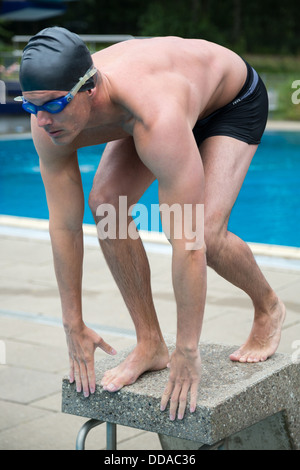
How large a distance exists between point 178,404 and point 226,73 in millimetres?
1292

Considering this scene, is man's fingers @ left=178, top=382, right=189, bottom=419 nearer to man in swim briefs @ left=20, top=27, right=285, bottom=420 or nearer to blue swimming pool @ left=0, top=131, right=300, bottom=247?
man in swim briefs @ left=20, top=27, right=285, bottom=420

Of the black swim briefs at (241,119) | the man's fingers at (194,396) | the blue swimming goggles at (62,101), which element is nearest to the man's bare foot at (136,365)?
the man's fingers at (194,396)

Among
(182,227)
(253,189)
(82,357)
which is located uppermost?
(182,227)

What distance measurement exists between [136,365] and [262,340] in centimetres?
60

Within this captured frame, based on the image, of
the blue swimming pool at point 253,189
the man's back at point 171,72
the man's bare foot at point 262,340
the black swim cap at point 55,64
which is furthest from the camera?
the blue swimming pool at point 253,189

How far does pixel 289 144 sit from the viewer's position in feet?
54.1

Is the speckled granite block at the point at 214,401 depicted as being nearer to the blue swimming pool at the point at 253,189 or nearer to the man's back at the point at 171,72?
the man's back at the point at 171,72

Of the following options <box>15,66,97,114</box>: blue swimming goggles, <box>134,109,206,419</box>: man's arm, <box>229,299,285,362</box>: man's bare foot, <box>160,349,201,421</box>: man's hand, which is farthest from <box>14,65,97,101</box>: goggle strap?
<box>229,299,285,362</box>: man's bare foot

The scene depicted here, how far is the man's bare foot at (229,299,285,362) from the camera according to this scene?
11.1ft

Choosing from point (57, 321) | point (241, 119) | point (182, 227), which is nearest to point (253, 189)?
point (57, 321)

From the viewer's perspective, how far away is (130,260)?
10.6 feet

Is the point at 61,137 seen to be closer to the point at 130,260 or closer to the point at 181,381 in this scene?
the point at 130,260

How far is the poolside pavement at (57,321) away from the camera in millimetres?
3949

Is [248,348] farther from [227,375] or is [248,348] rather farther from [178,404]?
[178,404]
